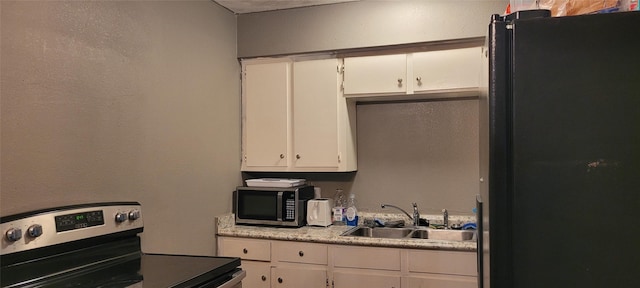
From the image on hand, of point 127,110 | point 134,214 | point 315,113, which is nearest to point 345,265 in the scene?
point 315,113

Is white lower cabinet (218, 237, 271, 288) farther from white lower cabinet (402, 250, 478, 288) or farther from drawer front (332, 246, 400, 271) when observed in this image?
white lower cabinet (402, 250, 478, 288)

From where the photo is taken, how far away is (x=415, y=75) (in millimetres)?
3035

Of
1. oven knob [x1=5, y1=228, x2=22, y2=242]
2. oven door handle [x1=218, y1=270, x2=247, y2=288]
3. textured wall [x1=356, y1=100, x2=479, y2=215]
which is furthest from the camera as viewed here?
textured wall [x1=356, y1=100, x2=479, y2=215]

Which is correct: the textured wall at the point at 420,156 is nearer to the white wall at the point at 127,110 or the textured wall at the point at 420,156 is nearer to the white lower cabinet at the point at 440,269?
the white lower cabinet at the point at 440,269

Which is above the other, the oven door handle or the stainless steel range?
the stainless steel range

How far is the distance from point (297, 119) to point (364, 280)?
123 cm

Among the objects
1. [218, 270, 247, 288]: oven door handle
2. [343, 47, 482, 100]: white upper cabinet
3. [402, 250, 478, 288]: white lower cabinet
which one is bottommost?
[402, 250, 478, 288]: white lower cabinet

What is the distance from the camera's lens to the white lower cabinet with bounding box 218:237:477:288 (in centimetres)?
262

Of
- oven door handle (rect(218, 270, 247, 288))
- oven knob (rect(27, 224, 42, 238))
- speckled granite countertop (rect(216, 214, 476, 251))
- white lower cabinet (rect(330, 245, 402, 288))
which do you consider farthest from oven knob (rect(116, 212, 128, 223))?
white lower cabinet (rect(330, 245, 402, 288))

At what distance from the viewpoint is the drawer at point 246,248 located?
9.84 ft

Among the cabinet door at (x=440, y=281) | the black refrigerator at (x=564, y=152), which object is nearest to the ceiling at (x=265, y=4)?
the cabinet door at (x=440, y=281)

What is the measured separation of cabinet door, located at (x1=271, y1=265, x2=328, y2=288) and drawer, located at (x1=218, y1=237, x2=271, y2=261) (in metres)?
0.12

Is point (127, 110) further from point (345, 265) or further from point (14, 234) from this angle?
point (345, 265)

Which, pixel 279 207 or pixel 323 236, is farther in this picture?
pixel 279 207
